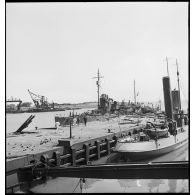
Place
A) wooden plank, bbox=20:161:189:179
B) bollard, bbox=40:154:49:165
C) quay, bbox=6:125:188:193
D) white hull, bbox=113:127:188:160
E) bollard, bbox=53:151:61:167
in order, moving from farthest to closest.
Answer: white hull, bbox=113:127:188:160 < bollard, bbox=53:151:61:167 < bollard, bbox=40:154:49:165 < quay, bbox=6:125:188:193 < wooden plank, bbox=20:161:189:179

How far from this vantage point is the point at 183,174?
22.1 ft

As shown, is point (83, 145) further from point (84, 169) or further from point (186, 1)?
point (186, 1)

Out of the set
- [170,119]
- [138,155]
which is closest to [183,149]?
[170,119]

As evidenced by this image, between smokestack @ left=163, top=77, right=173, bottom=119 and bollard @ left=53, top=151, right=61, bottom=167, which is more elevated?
smokestack @ left=163, top=77, right=173, bottom=119

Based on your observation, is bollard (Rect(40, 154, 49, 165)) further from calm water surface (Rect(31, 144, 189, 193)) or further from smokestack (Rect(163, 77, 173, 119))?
smokestack (Rect(163, 77, 173, 119))

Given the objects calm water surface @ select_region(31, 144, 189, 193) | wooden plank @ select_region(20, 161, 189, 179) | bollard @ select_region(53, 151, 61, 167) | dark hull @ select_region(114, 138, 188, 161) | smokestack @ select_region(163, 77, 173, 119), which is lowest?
calm water surface @ select_region(31, 144, 189, 193)

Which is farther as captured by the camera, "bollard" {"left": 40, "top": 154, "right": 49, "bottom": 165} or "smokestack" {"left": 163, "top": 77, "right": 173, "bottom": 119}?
"smokestack" {"left": 163, "top": 77, "right": 173, "bottom": 119}

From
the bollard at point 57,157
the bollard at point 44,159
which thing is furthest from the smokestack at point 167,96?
the bollard at point 44,159

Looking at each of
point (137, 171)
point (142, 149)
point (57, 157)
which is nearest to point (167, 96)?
point (142, 149)

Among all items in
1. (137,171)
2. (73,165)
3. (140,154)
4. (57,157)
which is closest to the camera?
(137,171)

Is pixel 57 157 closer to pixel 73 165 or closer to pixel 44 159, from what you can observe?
pixel 44 159

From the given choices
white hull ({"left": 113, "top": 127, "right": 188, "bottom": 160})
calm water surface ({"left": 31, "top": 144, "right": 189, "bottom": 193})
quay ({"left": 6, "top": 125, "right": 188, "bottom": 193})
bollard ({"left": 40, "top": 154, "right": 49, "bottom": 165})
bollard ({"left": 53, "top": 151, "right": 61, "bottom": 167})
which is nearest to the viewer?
quay ({"left": 6, "top": 125, "right": 188, "bottom": 193})

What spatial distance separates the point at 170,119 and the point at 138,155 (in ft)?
24.3

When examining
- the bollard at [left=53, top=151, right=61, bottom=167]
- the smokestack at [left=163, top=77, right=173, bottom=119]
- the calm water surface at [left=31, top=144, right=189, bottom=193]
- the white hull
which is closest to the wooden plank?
the calm water surface at [left=31, top=144, right=189, bottom=193]
